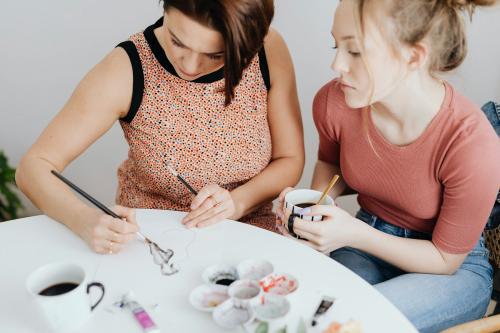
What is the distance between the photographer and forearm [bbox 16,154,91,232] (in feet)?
3.27

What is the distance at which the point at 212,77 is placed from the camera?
1.18 m

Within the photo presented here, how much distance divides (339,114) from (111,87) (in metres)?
0.58

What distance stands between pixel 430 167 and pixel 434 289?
0.28 m

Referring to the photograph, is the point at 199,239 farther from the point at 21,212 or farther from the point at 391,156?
the point at 21,212

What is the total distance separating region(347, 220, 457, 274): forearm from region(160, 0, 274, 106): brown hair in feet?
1.61

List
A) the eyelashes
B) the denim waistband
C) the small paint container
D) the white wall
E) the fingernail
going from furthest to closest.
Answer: the white wall
the denim waistband
the eyelashes
the fingernail
the small paint container

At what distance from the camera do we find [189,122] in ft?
3.94

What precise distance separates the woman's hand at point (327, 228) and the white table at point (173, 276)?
5 centimetres

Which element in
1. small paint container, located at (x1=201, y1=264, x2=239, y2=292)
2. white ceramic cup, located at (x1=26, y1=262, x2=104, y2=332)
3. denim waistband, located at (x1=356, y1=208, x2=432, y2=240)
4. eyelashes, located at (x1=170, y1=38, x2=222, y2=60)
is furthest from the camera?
denim waistband, located at (x1=356, y1=208, x2=432, y2=240)

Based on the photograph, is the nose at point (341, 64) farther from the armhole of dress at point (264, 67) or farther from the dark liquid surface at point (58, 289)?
the dark liquid surface at point (58, 289)

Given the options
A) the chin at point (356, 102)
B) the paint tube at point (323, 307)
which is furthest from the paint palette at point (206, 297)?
the chin at point (356, 102)

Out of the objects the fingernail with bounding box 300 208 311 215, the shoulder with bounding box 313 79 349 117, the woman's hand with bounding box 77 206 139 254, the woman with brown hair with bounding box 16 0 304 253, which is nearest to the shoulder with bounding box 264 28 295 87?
the woman with brown hair with bounding box 16 0 304 253

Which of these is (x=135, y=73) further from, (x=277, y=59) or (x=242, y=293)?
(x=242, y=293)

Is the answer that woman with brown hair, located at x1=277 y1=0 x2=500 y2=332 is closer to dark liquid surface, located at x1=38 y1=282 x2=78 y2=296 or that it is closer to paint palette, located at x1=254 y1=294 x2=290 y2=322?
paint palette, located at x1=254 y1=294 x2=290 y2=322
